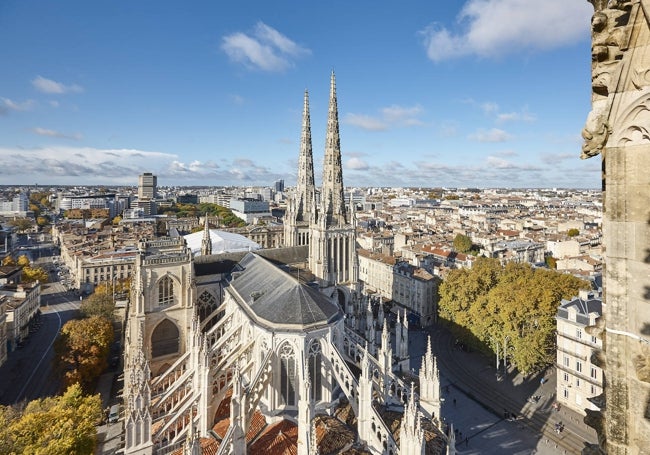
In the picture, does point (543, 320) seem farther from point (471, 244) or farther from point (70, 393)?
point (471, 244)

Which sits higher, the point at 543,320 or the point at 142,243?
the point at 142,243

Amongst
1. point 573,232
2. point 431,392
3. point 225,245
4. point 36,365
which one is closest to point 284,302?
point 431,392

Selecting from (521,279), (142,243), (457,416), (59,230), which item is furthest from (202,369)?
(59,230)

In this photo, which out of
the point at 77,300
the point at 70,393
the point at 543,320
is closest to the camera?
the point at 70,393

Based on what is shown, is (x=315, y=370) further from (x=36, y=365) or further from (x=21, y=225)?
(x=21, y=225)

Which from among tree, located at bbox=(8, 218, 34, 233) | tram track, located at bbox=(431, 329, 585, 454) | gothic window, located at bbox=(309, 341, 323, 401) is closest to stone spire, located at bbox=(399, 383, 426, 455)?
Result: gothic window, located at bbox=(309, 341, 323, 401)

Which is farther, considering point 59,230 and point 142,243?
point 59,230

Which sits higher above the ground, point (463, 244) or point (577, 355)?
point (463, 244)
